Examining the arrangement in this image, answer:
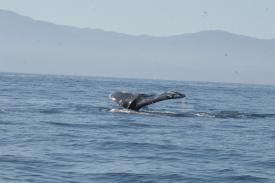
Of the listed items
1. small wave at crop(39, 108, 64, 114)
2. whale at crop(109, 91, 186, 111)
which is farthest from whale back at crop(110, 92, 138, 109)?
small wave at crop(39, 108, 64, 114)

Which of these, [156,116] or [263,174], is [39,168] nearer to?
[263,174]

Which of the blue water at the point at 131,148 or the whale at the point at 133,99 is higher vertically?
the whale at the point at 133,99

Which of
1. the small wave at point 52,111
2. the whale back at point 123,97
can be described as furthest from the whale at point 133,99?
the small wave at point 52,111

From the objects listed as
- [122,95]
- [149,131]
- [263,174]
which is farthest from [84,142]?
[122,95]

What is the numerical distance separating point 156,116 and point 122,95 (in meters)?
1.64

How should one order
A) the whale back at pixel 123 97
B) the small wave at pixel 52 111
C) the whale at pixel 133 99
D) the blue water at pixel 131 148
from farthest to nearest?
the small wave at pixel 52 111
the whale back at pixel 123 97
the whale at pixel 133 99
the blue water at pixel 131 148

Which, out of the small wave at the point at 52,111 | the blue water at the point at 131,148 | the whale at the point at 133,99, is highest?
the whale at the point at 133,99

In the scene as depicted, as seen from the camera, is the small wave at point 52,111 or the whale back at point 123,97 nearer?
the whale back at point 123,97

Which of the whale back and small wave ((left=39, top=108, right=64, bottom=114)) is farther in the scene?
small wave ((left=39, top=108, right=64, bottom=114))

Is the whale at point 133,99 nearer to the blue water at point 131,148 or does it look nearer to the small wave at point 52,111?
the blue water at point 131,148

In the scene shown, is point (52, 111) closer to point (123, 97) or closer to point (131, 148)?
point (123, 97)

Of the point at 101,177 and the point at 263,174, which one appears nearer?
the point at 101,177

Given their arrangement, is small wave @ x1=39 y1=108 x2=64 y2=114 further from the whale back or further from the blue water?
the whale back

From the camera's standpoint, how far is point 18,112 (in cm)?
3150
